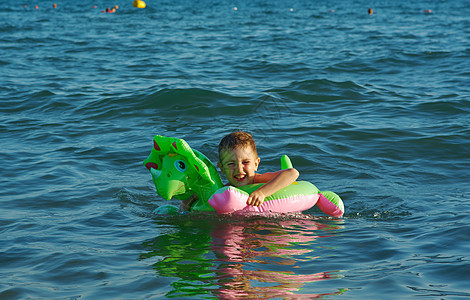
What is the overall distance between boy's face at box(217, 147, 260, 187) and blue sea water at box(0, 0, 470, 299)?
1.36 feet

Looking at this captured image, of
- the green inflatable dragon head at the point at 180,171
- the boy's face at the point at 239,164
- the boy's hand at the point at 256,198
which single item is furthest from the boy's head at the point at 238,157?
the boy's hand at the point at 256,198

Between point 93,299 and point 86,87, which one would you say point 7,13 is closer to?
point 86,87

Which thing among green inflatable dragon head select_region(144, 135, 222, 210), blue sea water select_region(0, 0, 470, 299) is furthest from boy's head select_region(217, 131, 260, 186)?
blue sea water select_region(0, 0, 470, 299)

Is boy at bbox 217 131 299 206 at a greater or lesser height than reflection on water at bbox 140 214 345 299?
greater

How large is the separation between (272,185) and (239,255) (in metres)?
0.90

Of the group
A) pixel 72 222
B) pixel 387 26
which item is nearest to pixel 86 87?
pixel 72 222

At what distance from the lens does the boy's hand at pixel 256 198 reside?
17.4ft

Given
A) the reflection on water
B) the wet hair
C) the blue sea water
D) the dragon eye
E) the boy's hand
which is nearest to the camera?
the reflection on water

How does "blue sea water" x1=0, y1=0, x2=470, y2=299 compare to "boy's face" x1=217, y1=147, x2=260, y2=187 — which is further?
"boy's face" x1=217, y1=147, x2=260, y2=187

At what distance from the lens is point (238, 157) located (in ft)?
17.9

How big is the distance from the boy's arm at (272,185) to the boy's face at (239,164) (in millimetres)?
219

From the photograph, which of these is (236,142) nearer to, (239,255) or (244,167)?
(244,167)

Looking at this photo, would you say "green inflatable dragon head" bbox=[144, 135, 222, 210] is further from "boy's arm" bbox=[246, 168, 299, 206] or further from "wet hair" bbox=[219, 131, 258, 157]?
"boy's arm" bbox=[246, 168, 299, 206]

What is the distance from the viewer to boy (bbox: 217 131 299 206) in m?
5.39
